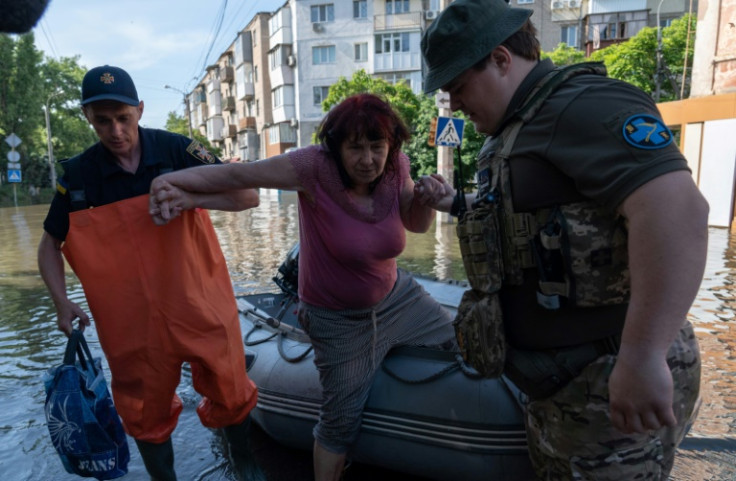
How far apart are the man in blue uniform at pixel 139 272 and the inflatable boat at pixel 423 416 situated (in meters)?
0.55

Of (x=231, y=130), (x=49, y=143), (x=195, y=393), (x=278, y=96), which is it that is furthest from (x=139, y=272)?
(x=231, y=130)

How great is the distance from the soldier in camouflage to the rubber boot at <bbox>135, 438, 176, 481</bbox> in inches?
64.9

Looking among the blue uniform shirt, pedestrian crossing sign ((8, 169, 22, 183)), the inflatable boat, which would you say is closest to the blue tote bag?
the blue uniform shirt

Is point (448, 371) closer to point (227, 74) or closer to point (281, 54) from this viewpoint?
point (281, 54)

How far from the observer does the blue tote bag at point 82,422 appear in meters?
2.33

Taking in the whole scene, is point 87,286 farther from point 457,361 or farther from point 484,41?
point 484,41

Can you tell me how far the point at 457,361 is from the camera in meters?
2.68

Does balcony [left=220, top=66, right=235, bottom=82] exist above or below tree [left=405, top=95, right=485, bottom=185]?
above

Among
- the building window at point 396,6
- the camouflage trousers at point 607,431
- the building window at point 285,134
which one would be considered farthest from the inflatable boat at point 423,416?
the building window at point 285,134

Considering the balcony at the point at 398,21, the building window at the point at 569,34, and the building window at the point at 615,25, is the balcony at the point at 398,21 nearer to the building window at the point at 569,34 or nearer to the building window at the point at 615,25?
the building window at the point at 569,34

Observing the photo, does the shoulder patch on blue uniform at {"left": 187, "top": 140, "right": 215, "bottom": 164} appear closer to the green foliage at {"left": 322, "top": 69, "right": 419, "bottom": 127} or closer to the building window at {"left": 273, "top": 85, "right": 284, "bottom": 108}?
the green foliage at {"left": 322, "top": 69, "right": 419, "bottom": 127}

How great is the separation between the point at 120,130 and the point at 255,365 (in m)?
1.69

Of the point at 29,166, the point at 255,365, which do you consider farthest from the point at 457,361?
the point at 29,166

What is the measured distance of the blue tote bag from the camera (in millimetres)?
2334
